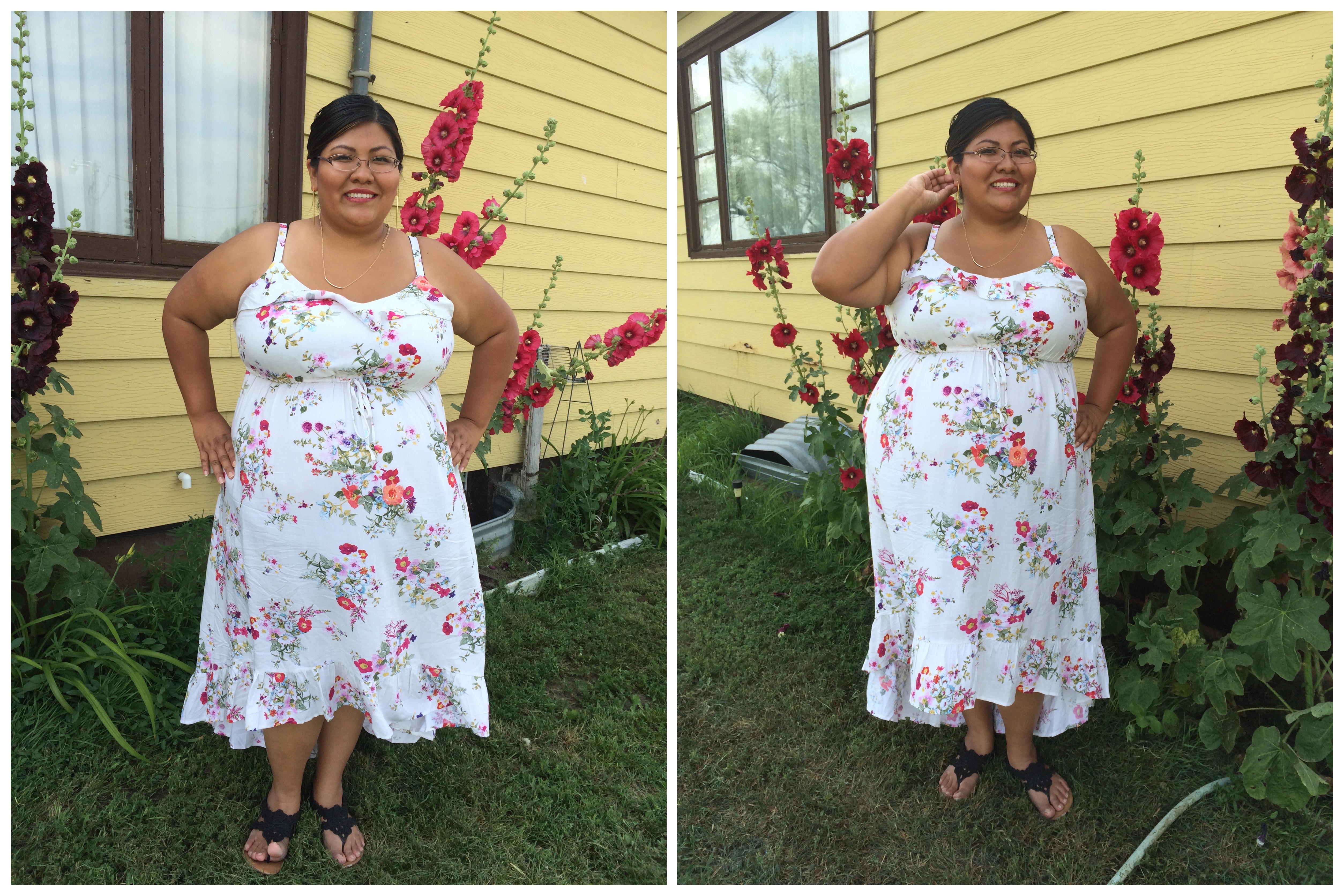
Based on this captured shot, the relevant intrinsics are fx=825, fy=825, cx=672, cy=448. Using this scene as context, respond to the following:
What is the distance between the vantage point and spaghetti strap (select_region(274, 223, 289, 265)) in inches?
72.4

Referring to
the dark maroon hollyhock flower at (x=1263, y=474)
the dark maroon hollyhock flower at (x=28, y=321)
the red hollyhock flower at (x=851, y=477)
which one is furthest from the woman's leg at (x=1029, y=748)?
the dark maroon hollyhock flower at (x=28, y=321)

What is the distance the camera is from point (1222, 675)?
7.32 feet

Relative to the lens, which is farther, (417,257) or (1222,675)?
(1222,675)

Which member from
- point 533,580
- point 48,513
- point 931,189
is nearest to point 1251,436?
point 931,189

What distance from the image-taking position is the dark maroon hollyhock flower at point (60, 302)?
2168 mm

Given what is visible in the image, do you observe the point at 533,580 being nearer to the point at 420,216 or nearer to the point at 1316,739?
the point at 420,216

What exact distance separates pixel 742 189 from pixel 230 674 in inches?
195

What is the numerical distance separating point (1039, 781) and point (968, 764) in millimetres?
190

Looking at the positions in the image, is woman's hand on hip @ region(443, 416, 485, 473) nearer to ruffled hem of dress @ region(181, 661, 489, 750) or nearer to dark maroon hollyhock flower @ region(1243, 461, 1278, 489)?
ruffled hem of dress @ region(181, 661, 489, 750)

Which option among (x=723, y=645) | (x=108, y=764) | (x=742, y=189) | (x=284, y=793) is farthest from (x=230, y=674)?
(x=742, y=189)

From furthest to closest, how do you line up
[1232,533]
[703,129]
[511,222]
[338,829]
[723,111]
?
[703,129]
[723,111]
[511,222]
[1232,533]
[338,829]

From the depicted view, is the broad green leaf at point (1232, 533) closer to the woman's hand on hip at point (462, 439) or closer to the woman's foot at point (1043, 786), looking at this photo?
the woman's foot at point (1043, 786)

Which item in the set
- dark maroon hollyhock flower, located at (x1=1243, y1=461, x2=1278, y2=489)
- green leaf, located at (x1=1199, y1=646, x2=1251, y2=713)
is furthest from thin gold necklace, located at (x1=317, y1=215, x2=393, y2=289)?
green leaf, located at (x1=1199, y1=646, x2=1251, y2=713)

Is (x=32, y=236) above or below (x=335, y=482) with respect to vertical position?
above
